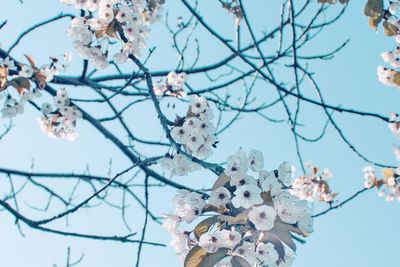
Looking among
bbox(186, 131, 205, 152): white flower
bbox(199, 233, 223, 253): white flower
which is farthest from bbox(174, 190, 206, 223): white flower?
bbox(186, 131, 205, 152): white flower

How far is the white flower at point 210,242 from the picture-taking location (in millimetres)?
1457

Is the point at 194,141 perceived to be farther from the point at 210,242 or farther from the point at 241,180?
the point at 210,242

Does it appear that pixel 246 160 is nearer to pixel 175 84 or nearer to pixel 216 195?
pixel 216 195

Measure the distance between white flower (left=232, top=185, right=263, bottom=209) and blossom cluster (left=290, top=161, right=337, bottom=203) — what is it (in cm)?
424

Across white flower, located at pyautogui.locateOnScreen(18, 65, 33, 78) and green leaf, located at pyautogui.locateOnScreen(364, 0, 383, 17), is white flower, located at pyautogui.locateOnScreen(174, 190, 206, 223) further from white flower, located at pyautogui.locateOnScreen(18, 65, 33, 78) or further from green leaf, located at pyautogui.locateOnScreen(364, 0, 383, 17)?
white flower, located at pyautogui.locateOnScreen(18, 65, 33, 78)

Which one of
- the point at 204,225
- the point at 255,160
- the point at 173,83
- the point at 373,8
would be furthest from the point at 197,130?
the point at 173,83

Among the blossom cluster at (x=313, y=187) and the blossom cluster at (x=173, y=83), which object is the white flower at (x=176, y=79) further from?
the blossom cluster at (x=313, y=187)

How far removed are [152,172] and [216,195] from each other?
219 cm

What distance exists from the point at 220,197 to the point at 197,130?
444 mm

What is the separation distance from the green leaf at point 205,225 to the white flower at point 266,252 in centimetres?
19

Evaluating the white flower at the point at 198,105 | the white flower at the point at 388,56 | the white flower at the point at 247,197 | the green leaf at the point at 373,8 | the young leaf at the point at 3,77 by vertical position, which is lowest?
the white flower at the point at 247,197

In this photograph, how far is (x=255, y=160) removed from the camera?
164 centimetres

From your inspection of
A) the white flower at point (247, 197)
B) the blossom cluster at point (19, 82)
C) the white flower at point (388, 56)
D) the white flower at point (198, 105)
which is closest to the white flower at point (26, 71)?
the blossom cluster at point (19, 82)

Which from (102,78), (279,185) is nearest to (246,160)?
(279,185)
